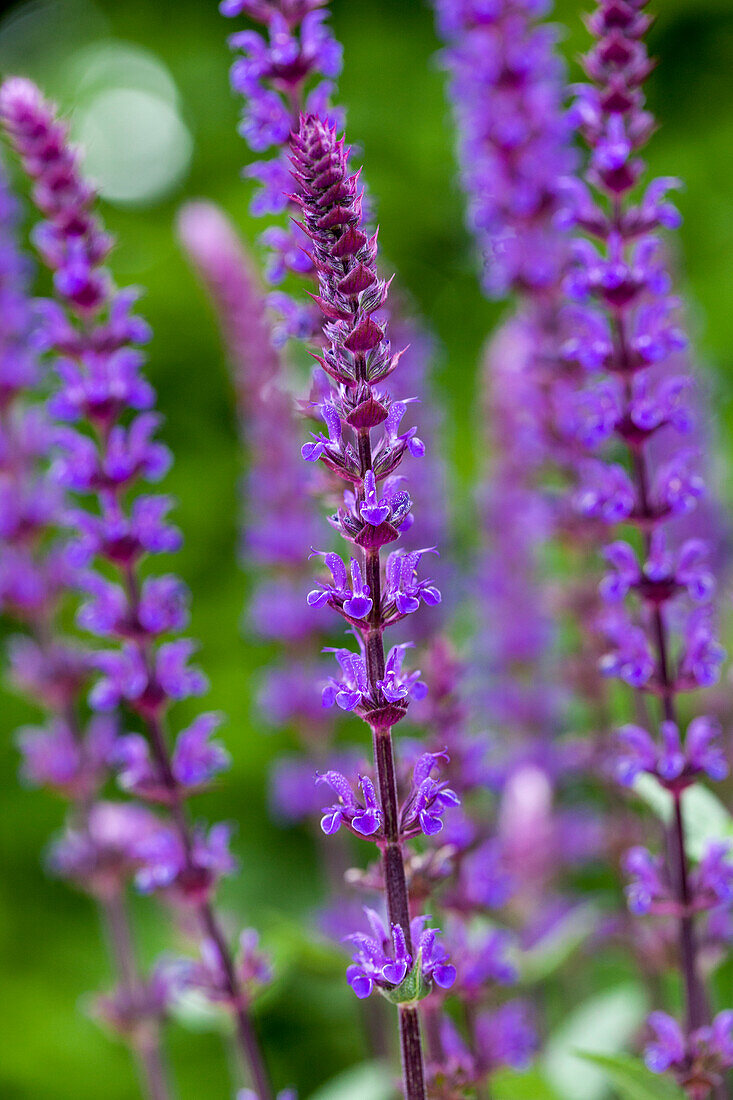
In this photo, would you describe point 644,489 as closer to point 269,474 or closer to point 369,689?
point 369,689

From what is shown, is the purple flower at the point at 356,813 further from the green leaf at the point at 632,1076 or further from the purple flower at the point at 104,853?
the purple flower at the point at 104,853

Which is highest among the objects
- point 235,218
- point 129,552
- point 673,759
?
point 235,218

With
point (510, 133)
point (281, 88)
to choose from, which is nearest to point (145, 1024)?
point (281, 88)

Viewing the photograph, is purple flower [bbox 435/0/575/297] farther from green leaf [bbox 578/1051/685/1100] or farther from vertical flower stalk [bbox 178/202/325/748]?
green leaf [bbox 578/1051/685/1100]

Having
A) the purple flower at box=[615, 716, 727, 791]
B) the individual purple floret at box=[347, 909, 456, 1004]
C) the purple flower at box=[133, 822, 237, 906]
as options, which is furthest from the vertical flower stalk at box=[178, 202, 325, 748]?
the individual purple floret at box=[347, 909, 456, 1004]

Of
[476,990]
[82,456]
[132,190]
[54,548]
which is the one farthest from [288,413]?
[132,190]

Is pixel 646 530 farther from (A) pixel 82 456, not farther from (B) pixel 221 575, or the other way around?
(B) pixel 221 575

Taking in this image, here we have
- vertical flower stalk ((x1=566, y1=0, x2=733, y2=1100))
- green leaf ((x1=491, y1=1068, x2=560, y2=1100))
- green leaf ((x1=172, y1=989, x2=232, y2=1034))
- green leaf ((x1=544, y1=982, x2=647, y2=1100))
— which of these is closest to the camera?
vertical flower stalk ((x1=566, y1=0, x2=733, y2=1100))
